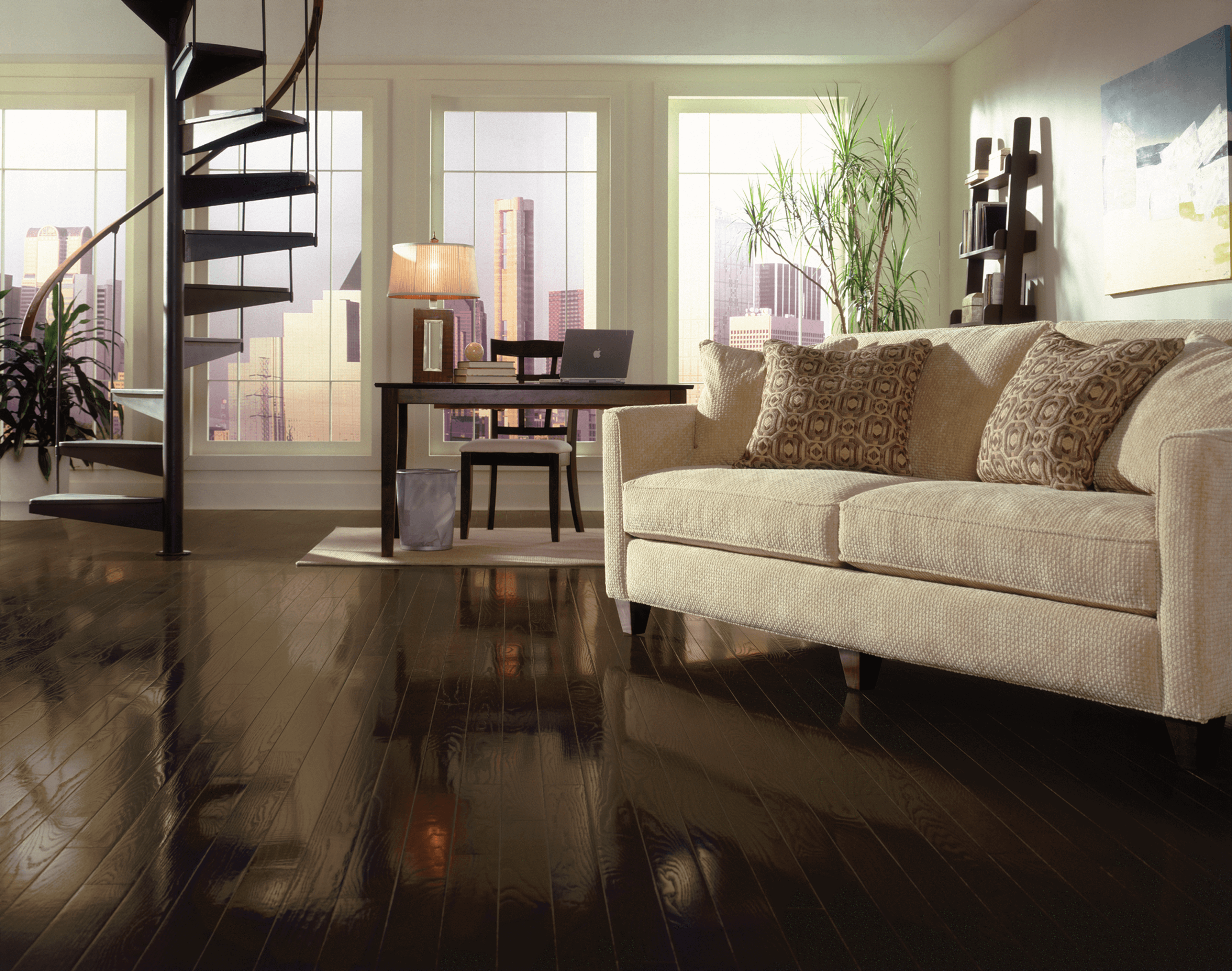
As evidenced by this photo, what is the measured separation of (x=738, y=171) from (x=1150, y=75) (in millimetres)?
2841

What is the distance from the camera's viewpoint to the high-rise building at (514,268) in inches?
266

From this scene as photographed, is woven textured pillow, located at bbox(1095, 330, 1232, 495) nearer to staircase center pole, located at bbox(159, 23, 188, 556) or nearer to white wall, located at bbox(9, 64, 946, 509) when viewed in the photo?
staircase center pole, located at bbox(159, 23, 188, 556)

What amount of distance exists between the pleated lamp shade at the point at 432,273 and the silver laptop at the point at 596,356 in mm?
1051

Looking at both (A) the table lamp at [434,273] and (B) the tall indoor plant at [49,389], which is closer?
(A) the table lamp at [434,273]

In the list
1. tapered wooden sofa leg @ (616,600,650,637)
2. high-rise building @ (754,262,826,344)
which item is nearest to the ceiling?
high-rise building @ (754,262,826,344)

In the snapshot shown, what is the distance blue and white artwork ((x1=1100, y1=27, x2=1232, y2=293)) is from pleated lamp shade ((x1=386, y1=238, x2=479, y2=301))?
119 inches

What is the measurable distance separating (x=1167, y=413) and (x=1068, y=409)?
0.22 m

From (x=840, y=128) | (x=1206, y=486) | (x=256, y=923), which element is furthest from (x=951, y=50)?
(x=256, y=923)

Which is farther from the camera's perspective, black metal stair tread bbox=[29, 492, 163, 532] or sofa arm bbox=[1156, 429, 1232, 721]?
black metal stair tread bbox=[29, 492, 163, 532]

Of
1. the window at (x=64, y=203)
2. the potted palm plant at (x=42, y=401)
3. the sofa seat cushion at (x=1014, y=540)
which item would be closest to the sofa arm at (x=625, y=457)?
the sofa seat cushion at (x=1014, y=540)

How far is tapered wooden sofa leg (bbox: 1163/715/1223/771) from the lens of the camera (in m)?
1.96

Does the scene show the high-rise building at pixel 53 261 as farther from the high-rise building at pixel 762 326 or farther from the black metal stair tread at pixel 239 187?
the high-rise building at pixel 762 326

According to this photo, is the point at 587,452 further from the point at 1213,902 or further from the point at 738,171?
the point at 1213,902

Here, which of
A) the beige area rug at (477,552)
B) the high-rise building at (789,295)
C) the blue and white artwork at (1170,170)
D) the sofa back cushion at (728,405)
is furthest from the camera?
the high-rise building at (789,295)
